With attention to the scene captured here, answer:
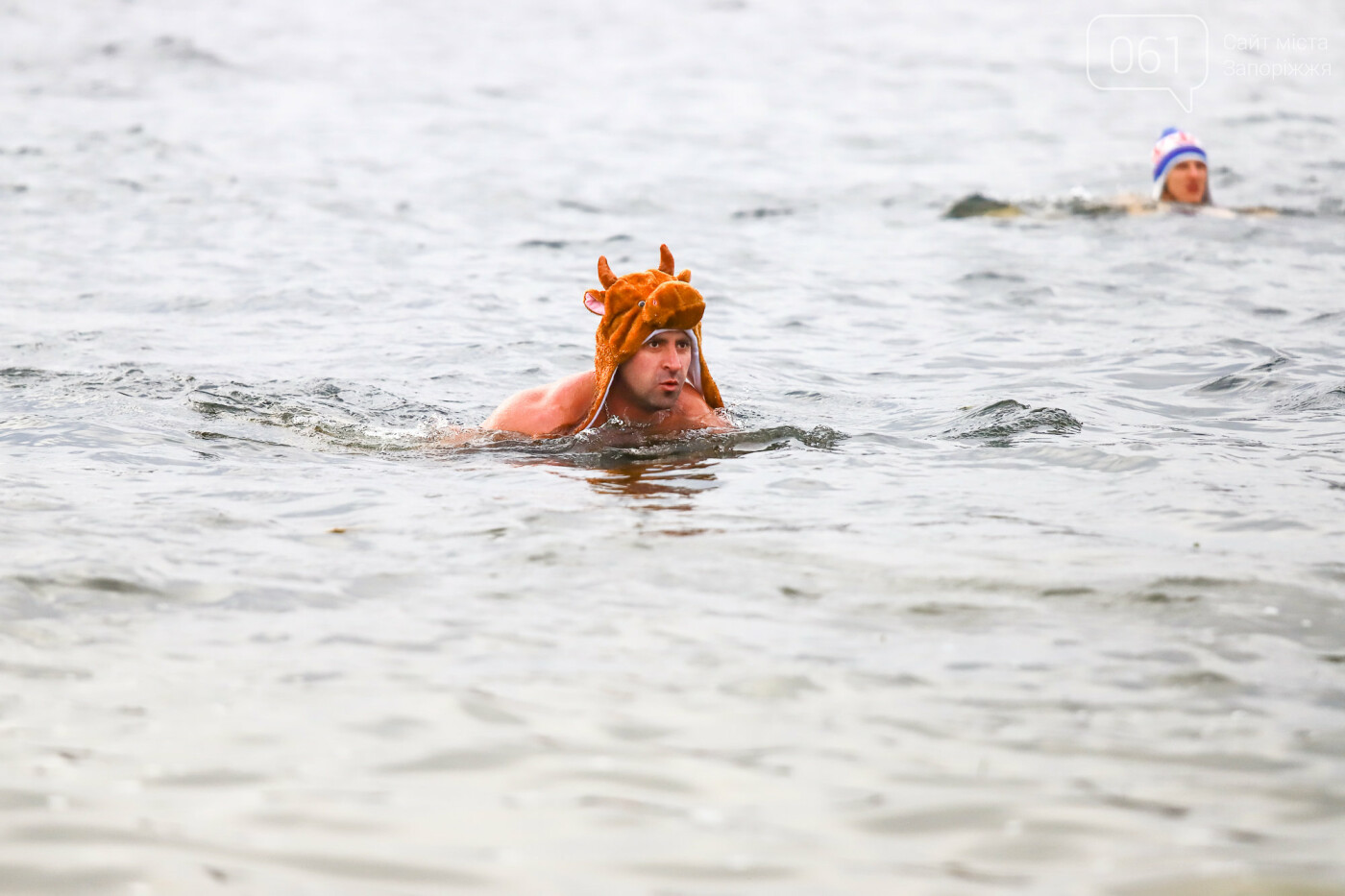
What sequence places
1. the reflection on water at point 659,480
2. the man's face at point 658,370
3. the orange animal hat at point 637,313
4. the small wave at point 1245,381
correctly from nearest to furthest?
the reflection on water at point 659,480
the orange animal hat at point 637,313
the man's face at point 658,370
the small wave at point 1245,381

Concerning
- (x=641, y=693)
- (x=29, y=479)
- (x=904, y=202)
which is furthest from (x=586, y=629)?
(x=904, y=202)

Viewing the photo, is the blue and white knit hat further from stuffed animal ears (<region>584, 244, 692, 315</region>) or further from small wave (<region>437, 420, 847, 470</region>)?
stuffed animal ears (<region>584, 244, 692, 315</region>)

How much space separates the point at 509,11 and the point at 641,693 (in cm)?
3648

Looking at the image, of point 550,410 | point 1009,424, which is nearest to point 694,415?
point 550,410

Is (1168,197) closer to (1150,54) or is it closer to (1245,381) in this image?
(1245,381)

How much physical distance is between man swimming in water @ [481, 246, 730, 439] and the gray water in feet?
0.84

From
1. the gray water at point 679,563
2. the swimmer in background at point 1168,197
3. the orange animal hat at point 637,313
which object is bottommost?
the gray water at point 679,563

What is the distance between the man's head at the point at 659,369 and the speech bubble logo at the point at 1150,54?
2155 centimetres

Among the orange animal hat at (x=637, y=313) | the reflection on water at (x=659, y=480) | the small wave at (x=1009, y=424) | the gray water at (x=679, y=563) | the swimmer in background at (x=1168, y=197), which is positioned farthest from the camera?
the swimmer in background at (x=1168, y=197)

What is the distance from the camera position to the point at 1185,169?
1675cm

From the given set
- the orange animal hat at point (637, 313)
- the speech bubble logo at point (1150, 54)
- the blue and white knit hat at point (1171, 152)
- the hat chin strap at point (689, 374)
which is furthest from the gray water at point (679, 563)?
the speech bubble logo at point (1150, 54)

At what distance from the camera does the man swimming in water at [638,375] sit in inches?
293

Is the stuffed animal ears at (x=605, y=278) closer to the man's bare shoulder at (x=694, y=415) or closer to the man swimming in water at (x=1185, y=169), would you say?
the man's bare shoulder at (x=694, y=415)

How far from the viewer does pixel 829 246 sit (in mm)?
15711
